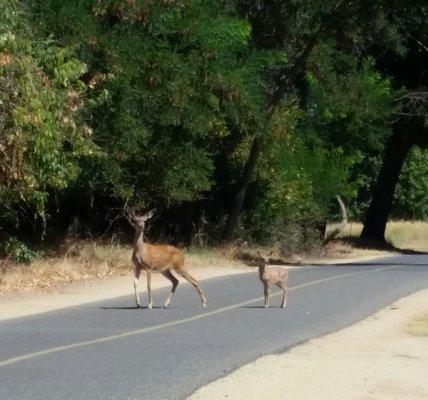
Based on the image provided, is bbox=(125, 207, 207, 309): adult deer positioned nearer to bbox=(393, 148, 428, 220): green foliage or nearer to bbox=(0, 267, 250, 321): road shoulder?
bbox=(0, 267, 250, 321): road shoulder

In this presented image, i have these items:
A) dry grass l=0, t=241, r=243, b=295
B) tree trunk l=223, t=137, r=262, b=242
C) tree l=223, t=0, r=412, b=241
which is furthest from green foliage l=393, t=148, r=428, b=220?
dry grass l=0, t=241, r=243, b=295

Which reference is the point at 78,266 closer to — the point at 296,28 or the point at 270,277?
the point at 270,277

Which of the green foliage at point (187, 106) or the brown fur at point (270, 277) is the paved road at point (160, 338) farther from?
the green foliage at point (187, 106)

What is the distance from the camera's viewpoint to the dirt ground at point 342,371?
36.1 feet

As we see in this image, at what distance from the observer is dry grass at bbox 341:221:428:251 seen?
56625 millimetres

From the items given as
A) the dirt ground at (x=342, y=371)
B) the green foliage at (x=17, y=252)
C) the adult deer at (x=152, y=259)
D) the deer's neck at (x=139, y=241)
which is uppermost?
the deer's neck at (x=139, y=241)

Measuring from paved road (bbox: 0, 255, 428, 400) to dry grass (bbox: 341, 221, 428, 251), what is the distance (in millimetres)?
32136

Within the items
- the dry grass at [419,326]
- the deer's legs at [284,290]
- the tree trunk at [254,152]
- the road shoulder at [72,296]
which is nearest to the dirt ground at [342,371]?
the dry grass at [419,326]

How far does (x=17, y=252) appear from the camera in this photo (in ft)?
84.4

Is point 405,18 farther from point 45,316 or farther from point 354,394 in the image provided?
point 354,394

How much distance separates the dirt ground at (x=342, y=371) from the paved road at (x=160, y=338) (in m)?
0.30

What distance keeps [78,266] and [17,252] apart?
154cm

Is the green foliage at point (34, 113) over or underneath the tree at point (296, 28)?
underneath

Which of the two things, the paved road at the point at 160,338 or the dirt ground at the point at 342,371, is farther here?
the paved road at the point at 160,338
